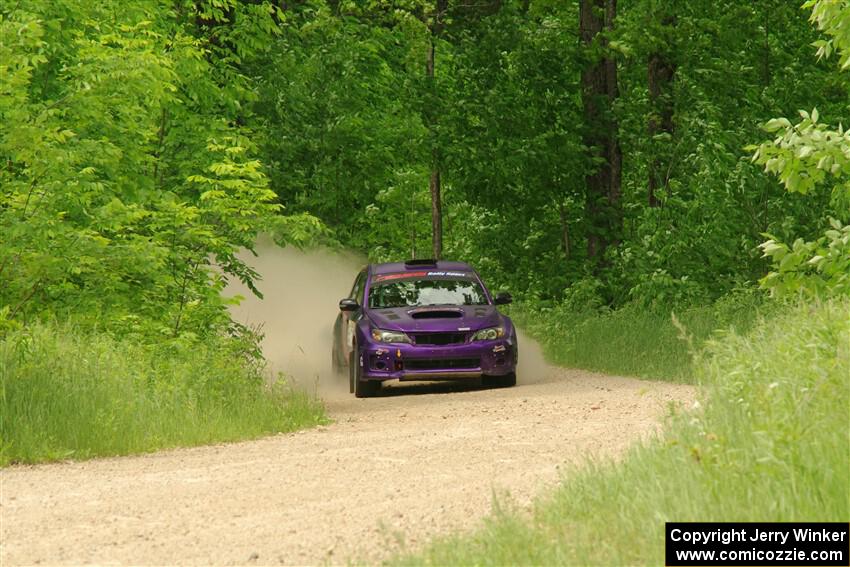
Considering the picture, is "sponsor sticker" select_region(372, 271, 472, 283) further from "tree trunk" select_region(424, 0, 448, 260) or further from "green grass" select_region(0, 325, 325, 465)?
"tree trunk" select_region(424, 0, 448, 260)

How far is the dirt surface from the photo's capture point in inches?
336

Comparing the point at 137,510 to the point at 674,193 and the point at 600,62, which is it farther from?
the point at 600,62

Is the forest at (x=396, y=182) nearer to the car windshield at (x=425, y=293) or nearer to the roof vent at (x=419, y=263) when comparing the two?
the car windshield at (x=425, y=293)

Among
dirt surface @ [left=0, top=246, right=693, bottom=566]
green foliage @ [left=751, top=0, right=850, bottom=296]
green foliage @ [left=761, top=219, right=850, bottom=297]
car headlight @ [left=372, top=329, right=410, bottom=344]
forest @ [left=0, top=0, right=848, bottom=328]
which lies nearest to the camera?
dirt surface @ [left=0, top=246, right=693, bottom=566]

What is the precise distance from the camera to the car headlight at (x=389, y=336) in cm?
1933

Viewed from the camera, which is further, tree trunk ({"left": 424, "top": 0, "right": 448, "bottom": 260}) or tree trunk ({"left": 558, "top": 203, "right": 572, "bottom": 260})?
tree trunk ({"left": 558, "top": 203, "right": 572, "bottom": 260})

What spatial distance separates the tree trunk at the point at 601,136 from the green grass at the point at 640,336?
15.1ft

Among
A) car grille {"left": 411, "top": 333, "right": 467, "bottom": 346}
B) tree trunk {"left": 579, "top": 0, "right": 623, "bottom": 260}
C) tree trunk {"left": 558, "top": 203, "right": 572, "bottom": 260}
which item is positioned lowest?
car grille {"left": 411, "top": 333, "right": 467, "bottom": 346}

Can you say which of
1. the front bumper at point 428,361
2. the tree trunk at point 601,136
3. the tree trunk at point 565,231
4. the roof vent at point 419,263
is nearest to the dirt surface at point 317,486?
the front bumper at point 428,361

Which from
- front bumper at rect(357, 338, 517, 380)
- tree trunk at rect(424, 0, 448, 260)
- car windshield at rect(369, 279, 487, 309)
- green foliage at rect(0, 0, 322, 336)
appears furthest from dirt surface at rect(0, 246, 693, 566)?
tree trunk at rect(424, 0, 448, 260)

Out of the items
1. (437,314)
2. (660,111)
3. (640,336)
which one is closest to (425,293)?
(437,314)

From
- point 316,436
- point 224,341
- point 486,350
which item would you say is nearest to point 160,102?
point 224,341

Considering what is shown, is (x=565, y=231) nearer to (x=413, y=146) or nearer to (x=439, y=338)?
(x=413, y=146)

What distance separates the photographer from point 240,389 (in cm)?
1569
